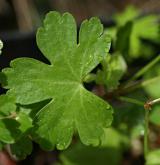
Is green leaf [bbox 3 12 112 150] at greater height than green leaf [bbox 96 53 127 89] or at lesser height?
greater

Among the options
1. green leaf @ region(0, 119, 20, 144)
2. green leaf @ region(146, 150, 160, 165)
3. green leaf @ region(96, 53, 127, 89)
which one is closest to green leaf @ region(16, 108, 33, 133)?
green leaf @ region(0, 119, 20, 144)

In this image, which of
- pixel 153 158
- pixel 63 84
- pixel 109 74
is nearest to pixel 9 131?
pixel 63 84

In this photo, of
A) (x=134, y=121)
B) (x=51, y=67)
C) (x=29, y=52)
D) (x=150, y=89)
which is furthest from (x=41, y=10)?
(x=51, y=67)

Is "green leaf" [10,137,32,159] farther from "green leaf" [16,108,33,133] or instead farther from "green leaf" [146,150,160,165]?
"green leaf" [146,150,160,165]

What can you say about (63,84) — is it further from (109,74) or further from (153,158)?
(153,158)

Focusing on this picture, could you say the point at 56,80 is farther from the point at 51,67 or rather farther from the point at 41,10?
the point at 41,10

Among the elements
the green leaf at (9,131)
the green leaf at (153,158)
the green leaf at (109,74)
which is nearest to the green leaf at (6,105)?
the green leaf at (9,131)
